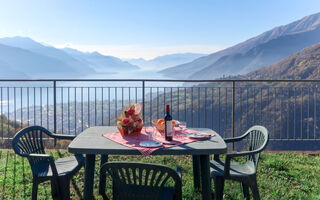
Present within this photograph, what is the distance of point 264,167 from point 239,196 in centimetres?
119

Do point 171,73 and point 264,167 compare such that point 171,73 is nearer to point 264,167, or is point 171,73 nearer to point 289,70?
point 289,70

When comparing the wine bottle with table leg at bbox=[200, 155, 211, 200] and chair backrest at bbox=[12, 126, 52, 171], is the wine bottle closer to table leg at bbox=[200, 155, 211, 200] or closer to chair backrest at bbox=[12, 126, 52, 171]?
table leg at bbox=[200, 155, 211, 200]

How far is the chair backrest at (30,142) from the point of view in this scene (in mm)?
2238

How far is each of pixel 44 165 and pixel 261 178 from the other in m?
2.43

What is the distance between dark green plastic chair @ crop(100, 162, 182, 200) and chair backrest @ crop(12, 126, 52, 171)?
1.08 metres

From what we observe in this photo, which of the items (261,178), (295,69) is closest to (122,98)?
(261,178)

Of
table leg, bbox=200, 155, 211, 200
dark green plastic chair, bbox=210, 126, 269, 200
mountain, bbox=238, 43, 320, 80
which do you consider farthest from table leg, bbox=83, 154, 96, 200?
mountain, bbox=238, 43, 320, 80

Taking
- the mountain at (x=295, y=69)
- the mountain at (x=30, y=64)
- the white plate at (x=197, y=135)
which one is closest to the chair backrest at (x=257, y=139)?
the white plate at (x=197, y=135)

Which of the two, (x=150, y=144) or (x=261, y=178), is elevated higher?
(x=150, y=144)

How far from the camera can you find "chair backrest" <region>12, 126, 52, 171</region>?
2238mm

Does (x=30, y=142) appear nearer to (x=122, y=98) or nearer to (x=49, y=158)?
(x=49, y=158)

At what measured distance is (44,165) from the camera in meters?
2.44

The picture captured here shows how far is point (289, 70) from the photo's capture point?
32.6 meters

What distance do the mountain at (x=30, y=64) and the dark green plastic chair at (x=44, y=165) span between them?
270 ft
